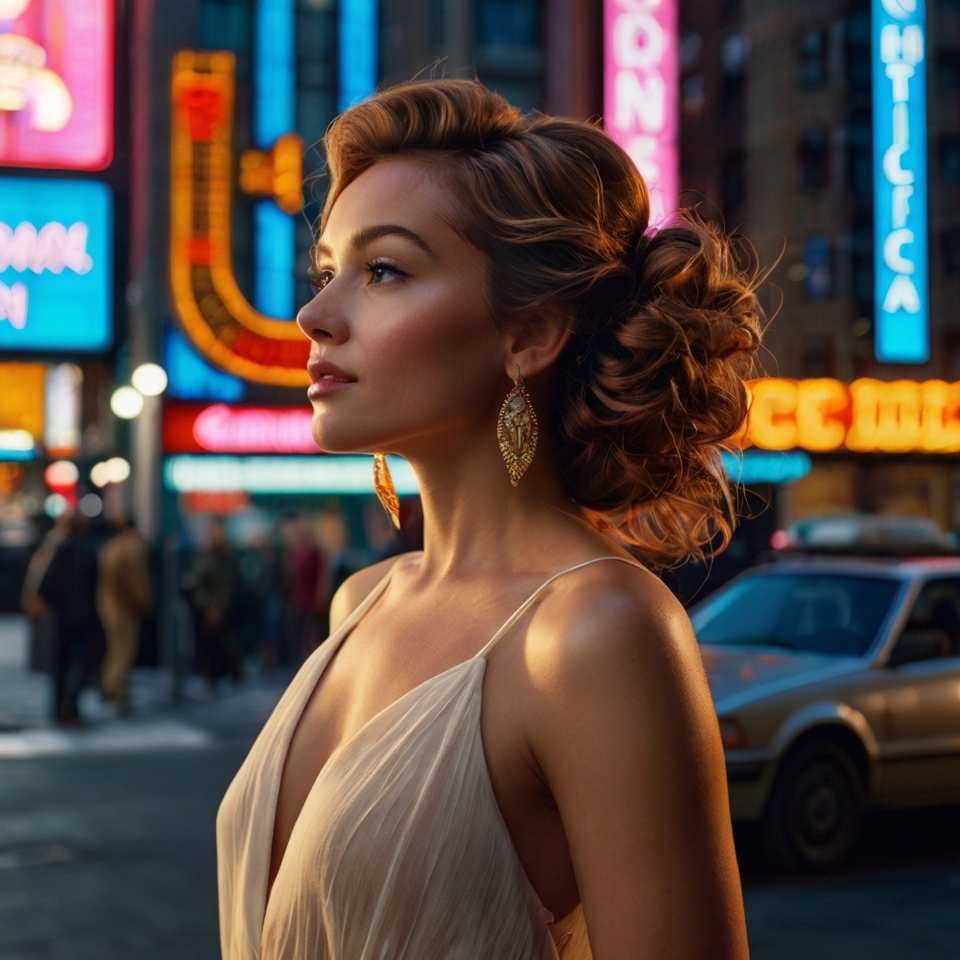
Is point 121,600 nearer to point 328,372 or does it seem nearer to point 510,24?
point 328,372

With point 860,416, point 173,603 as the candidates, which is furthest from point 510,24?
point 173,603

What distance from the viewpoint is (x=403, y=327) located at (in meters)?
A: 1.45

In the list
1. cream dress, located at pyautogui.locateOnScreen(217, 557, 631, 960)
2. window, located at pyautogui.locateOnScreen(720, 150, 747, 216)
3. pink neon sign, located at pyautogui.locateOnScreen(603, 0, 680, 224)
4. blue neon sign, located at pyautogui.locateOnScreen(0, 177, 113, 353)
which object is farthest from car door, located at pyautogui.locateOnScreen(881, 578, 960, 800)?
window, located at pyautogui.locateOnScreen(720, 150, 747, 216)

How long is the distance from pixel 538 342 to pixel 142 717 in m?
10.8

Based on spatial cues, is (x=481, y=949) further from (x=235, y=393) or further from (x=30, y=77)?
(x=235, y=393)

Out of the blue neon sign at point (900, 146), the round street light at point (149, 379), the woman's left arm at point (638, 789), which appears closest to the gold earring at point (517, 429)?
the woman's left arm at point (638, 789)

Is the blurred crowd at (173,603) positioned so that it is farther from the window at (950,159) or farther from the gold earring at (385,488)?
the window at (950,159)

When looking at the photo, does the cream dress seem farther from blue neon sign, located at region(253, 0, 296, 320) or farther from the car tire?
blue neon sign, located at region(253, 0, 296, 320)

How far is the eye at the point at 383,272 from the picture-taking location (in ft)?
4.83

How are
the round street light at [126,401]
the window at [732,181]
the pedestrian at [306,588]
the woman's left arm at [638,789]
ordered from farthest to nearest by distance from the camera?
the window at [732,181]
the round street light at [126,401]
the pedestrian at [306,588]
the woman's left arm at [638,789]

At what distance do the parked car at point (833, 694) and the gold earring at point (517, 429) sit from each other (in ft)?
16.4

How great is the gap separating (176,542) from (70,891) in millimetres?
8609

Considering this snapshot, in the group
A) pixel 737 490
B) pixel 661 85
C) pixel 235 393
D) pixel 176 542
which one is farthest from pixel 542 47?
pixel 737 490

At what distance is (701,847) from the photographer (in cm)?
122
